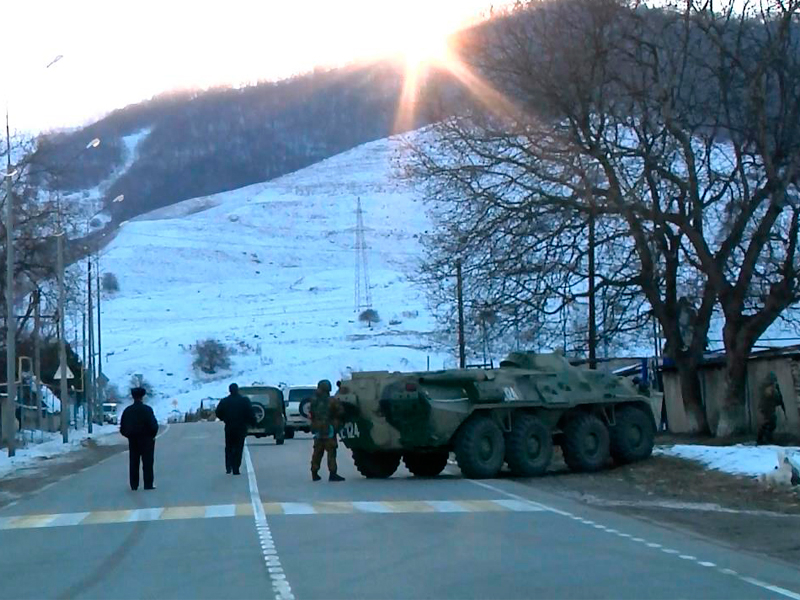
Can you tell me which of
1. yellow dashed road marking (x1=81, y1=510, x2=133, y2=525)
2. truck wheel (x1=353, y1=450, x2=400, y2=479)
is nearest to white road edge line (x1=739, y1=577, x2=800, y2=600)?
yellow dashed road marking (x1=81, y1=510, x2=133, y2=525)

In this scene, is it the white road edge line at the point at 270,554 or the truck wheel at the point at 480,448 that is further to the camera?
the truck wheel at the point at 480,448

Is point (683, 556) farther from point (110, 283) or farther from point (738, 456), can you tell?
point (110, 283)

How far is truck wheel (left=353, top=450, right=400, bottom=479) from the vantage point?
25.3 meters

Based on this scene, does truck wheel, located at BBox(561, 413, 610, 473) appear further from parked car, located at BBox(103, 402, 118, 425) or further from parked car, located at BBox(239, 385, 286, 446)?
parked car, located at BBox(103, 402, 118, 425)

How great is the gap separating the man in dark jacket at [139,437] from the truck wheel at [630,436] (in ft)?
29.6

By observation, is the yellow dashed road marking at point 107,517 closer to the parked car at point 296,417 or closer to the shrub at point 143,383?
the parked car at point 296,417

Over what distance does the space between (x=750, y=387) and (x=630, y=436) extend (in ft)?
21.9

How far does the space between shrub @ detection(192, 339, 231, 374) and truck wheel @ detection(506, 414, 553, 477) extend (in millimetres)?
81473

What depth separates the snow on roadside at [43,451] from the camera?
35281 millimetres

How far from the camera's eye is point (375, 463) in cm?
2538

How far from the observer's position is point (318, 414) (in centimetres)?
2459

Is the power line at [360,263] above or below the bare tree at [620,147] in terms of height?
above

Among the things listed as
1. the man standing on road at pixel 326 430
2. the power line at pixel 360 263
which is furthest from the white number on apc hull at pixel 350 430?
the power line at pixel 360 263

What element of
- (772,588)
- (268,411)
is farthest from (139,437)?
(268,411)
